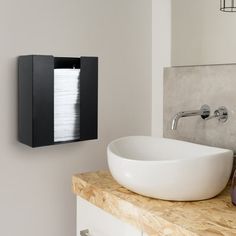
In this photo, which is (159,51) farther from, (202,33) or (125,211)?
(125,211)

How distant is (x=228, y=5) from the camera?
1.60m

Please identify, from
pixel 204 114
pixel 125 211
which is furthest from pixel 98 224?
pixel 204 114

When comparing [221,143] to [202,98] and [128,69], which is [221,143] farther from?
[128,69]

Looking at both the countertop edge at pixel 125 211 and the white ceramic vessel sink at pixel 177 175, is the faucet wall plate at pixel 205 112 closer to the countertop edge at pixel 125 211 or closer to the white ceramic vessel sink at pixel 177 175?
the white ceramic vessel sink at pixel 177 175

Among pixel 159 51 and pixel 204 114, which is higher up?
pixel 159 51

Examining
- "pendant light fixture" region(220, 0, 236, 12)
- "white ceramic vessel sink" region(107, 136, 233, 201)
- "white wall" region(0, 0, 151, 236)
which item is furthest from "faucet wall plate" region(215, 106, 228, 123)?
"white wall" region(0, 0, 151, 236)

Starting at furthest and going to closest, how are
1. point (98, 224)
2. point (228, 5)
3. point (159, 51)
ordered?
point (159, 51) → point (228, 5) → point (98, 224)

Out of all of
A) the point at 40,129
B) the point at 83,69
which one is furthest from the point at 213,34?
the point at 40,129

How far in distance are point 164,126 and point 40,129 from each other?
2.28 ft

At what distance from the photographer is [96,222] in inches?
57.1

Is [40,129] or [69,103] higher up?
[69,103]

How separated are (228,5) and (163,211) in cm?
93

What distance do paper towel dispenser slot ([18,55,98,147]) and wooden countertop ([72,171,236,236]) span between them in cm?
28

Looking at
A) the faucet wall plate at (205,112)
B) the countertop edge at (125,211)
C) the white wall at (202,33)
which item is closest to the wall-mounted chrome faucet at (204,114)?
the faucet wall plate at (205,112)
